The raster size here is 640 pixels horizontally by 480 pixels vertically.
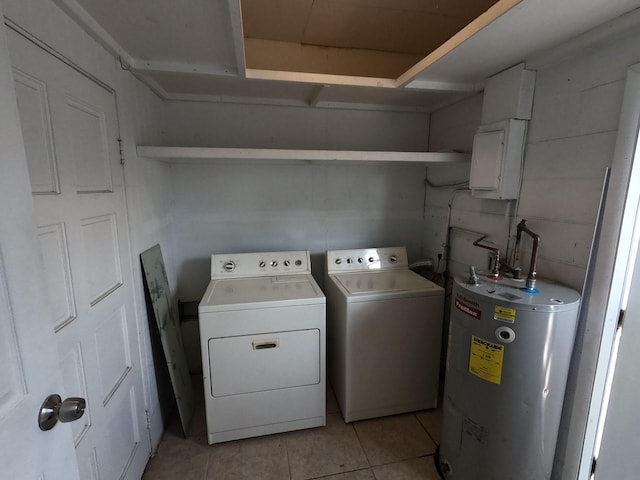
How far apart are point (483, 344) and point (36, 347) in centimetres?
145

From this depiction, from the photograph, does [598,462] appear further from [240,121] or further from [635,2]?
[240,121]

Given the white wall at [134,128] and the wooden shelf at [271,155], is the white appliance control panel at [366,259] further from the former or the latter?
the white wall at [134,128]

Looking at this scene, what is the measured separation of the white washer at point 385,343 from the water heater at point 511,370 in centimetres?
46

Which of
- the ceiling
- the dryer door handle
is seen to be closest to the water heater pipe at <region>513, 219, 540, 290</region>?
the ceiling

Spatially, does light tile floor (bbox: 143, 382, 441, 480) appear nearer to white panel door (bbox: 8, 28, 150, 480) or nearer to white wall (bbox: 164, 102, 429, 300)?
white panel door (bbox: 8, 28, 150, 480)

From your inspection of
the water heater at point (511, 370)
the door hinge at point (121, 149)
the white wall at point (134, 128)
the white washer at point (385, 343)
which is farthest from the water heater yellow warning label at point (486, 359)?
the door hinge at point (121, 149)

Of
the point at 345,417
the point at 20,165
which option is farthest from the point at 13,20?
the point at 345,417

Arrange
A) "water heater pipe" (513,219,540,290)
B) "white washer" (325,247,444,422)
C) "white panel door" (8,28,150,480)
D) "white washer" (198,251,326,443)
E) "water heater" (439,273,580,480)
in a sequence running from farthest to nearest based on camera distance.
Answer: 1. "white washer" (325,247,444,422)
2. "white washer" (198,251,326,443)
3. "water heater pipe" (513,219,540,290)
4. "water heater" (439,273,580,480)
5. "white panel door" (8,28,150,480)

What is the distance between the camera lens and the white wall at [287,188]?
7.30 feet

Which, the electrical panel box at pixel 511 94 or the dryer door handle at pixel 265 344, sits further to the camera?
the dryer door handle at pixel 265 344

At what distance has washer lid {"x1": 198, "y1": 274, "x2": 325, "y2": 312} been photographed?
168 centimetres

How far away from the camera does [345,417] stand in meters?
1.96

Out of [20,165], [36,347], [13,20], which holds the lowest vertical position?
[36,347]

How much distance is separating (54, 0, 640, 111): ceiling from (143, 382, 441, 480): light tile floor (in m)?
2.06
